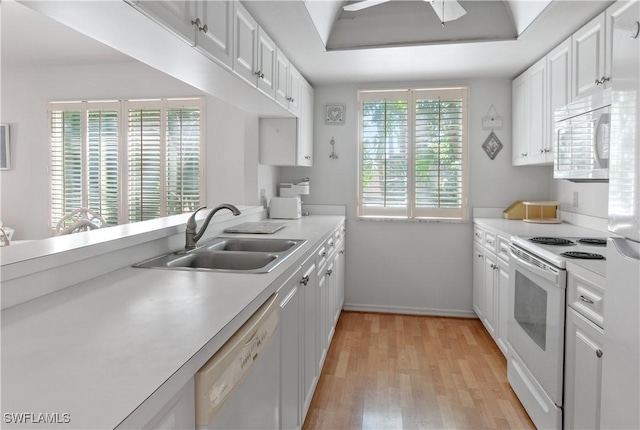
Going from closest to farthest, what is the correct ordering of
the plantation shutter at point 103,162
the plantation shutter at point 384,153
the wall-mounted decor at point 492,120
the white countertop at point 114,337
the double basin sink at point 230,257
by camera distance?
the white countertop at point 114,337, the double basin sink at point 230,257, the wall-mounted decor at point 492,120, the plantation shutter at point 384,153, the plantation shutter at point 103,162

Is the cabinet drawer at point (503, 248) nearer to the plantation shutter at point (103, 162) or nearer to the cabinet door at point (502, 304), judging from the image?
the cabinet door at point (502, 304)

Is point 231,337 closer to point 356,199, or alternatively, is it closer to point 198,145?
point 356,199

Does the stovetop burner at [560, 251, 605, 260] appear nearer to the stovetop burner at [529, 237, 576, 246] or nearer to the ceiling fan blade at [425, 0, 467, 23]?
the stovetop burner at [529, 237, 576, 246]

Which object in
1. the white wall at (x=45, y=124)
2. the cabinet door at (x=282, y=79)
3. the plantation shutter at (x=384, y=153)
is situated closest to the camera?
the cabinet door at (x=282, y=79)

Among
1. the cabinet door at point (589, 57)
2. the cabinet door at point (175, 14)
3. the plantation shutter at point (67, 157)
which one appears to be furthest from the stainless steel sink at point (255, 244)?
the plantation shutter at point (67, 157)

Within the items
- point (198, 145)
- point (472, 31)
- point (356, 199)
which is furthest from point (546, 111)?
point (198, 145)

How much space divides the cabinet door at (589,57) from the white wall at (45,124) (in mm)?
2960

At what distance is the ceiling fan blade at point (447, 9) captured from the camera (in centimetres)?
214

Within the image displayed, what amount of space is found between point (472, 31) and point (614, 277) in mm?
2193

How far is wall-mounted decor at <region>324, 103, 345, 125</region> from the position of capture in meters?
3.93

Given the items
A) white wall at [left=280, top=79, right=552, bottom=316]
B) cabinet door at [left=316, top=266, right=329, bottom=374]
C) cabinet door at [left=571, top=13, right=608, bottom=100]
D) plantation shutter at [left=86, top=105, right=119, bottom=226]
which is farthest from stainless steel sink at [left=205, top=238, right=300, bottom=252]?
plantation shutter at [left=86, top=105, right=119, bottom=226]

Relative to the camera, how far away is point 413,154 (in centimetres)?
383

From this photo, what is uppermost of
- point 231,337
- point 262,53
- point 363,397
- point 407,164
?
point 262,53

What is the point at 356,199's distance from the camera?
3.96 metres
